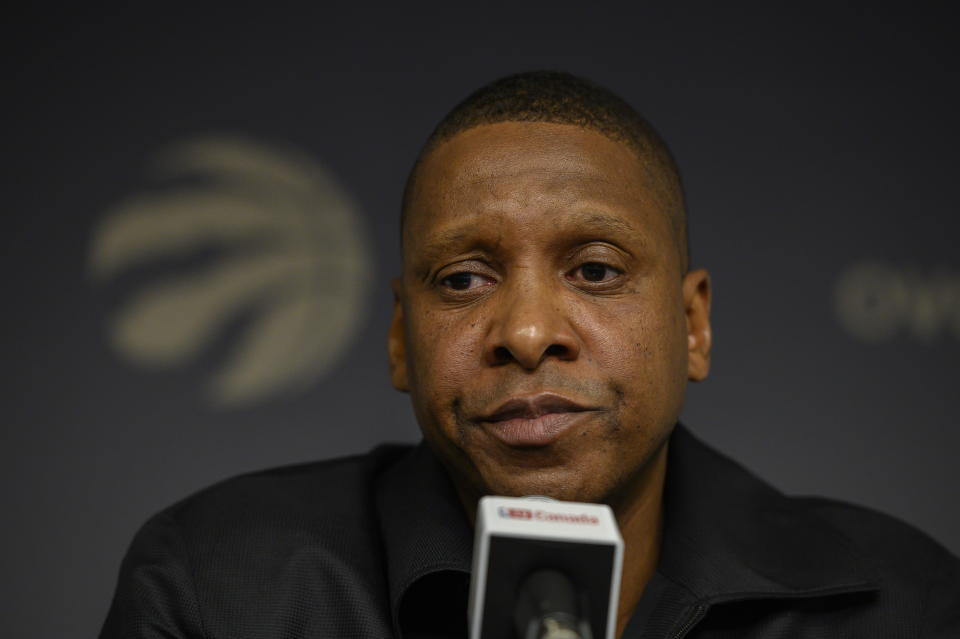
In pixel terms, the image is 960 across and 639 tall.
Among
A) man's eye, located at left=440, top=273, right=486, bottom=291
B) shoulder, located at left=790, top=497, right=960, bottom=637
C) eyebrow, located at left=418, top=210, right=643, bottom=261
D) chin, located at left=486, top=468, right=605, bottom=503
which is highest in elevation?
eyebrow, located at left=418, top=210, right=643, bottom=261

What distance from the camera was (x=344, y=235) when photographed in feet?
7.79

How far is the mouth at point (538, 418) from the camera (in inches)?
51.5

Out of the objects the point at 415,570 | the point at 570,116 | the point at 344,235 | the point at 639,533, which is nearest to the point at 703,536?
the point at 639,533

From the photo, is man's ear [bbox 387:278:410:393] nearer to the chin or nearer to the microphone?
the chin

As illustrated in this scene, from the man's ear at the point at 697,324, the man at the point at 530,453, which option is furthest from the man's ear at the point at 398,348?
the man's ear at the point at 697,324

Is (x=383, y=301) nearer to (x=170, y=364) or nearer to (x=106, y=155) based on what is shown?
(x=170, y=364)

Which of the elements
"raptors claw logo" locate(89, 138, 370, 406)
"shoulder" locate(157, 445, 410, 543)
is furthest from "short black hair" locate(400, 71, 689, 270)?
"raptors claw logo" locate(89, 138, 370, 406)

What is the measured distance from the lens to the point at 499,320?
137cm

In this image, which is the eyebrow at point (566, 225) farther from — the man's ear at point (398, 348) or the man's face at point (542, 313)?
the man's ear at point (398, 348)

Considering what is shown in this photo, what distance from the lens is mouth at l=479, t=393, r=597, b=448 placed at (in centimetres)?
131

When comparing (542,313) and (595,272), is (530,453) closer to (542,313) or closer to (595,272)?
(542,313)

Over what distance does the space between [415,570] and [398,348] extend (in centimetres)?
41

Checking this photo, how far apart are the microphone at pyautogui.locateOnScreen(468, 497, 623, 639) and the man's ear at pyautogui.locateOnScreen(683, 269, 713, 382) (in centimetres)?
79

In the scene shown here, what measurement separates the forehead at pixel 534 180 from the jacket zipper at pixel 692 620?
55 cm
